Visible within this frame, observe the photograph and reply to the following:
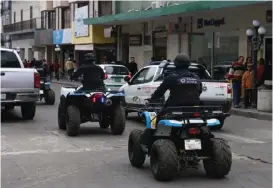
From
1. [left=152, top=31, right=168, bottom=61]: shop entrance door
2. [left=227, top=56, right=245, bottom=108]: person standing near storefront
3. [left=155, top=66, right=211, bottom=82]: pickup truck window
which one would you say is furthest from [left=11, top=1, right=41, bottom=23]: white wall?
[left=155, top=66, right=211, bottom=82]: pickup truck window

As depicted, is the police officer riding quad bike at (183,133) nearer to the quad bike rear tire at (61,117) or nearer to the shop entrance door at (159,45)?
the quad bike rear tire at (61,117)

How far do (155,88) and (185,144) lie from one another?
6378 mm


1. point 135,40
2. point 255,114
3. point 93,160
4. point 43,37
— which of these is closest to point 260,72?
point 255,114

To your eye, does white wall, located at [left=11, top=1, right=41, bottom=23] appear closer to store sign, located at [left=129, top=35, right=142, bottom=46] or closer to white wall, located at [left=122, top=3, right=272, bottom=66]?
store sign, located at [left=129, top=35, right=142, bottom=46]

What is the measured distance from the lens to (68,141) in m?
10.8

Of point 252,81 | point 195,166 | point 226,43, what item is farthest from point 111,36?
point 195,166

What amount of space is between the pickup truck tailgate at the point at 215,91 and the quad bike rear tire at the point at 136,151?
16.5ft

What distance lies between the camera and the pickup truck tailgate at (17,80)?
1347cm

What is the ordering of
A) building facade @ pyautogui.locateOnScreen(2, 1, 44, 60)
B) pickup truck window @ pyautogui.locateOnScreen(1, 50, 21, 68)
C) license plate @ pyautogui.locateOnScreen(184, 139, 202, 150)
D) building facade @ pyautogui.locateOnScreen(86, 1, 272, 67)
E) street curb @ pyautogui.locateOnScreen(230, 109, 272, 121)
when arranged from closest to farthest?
1. license plate @ pyautogui.locateOnScreen(184, 139, 202, 150)
2. pickup truck window @ pyautogui.locateOnScreen(1, 50, 21, 68)
3. street curb @ pyautogui.locateOnScreen(230, 109, 272, 121)
4. building facade @ pyautogui.locateOnScreen(86, 1, 272, 67)
5. building facade @ pyautogui.locateOnScreen(2, 1, 44, 60)

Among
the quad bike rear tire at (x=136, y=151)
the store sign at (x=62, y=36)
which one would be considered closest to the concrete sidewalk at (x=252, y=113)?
the quad bike rear tire at (x=136, y=151)

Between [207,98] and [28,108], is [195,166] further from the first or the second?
[28,108]

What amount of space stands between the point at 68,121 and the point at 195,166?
4.69 m

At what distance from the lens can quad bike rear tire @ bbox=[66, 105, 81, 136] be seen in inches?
446

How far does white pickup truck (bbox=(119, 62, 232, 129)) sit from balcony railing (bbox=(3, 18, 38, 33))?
132ft
